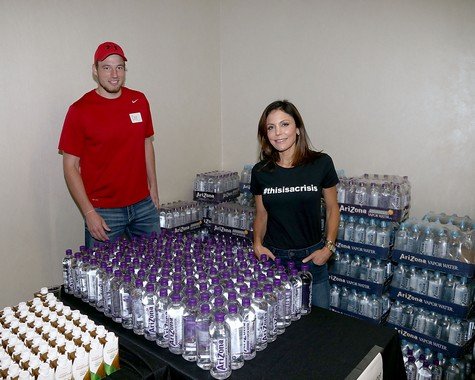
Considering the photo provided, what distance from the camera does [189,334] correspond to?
1.55m

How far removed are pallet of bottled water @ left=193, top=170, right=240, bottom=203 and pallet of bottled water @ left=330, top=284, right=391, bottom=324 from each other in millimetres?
1536

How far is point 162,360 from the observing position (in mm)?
1571

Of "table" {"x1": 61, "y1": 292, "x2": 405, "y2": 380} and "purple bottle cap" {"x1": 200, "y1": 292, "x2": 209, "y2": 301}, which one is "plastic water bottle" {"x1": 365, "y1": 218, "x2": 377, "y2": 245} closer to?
"table" {"x1": 61, "y1": 292, "x2": 405, "y2": 380}

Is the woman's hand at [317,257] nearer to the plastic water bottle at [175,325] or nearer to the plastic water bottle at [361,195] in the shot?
the plastic water bottle at [175,325]

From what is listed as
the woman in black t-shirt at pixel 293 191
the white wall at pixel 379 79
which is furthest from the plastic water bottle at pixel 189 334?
the white wall at pixel 379 79

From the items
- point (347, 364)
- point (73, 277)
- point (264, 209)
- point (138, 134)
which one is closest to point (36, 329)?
point (73, 277)

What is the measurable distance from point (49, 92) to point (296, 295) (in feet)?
8.71

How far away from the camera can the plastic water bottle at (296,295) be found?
1.86 meters

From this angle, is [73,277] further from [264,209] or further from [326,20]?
[326,20]

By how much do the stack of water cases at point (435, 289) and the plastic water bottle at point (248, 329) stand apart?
6.26 feet

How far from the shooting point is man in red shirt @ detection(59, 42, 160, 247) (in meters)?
2.80

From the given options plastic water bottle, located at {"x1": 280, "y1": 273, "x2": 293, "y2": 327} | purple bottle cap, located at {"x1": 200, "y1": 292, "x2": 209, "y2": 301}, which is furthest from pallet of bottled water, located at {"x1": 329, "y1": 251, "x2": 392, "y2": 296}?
purple bottle cap, located at {"x1": 200, "y1": 292, "x2": 209, "y2": 301}

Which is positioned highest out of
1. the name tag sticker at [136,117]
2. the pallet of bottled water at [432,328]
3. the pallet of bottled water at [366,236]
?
the name tag sticker at [136,117]

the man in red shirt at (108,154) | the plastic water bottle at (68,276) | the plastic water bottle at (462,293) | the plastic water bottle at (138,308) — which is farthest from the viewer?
the plastic water bottle at (462,293)
